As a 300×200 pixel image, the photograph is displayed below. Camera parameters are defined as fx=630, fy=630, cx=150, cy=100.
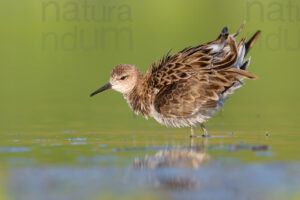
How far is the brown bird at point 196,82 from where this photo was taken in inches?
499

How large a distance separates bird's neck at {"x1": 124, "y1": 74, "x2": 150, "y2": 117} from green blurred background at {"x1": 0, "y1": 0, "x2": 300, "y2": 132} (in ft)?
2.05

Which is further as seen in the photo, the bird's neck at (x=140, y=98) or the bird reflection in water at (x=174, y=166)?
the bird's neck at (x=140, y=98)

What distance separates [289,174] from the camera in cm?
880

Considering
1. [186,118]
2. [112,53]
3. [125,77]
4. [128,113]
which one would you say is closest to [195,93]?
[186,118]

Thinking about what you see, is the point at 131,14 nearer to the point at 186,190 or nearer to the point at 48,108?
the point at 48,108

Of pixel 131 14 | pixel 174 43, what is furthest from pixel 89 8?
pixel 174 43

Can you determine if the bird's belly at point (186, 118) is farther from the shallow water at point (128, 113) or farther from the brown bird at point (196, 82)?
the shallow water at point (128, 113)

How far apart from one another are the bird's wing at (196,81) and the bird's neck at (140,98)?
0.46 metres

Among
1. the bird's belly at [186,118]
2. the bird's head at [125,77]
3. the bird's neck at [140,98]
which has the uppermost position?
the bird's head at [125,77]

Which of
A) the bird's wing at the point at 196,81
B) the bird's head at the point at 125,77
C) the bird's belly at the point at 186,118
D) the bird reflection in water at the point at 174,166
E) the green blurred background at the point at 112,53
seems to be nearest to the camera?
the bird reflection in water at the point at 174,166

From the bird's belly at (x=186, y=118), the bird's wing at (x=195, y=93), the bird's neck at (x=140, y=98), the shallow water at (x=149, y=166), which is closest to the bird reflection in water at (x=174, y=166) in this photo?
the shallow water at (x=149, y=166)

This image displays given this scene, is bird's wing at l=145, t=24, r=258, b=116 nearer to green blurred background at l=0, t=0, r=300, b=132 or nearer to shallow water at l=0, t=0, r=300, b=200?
shallow water at l=0, t=0, r=300, b=200

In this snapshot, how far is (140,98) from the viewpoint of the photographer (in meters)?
13.6

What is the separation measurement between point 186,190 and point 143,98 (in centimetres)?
559
